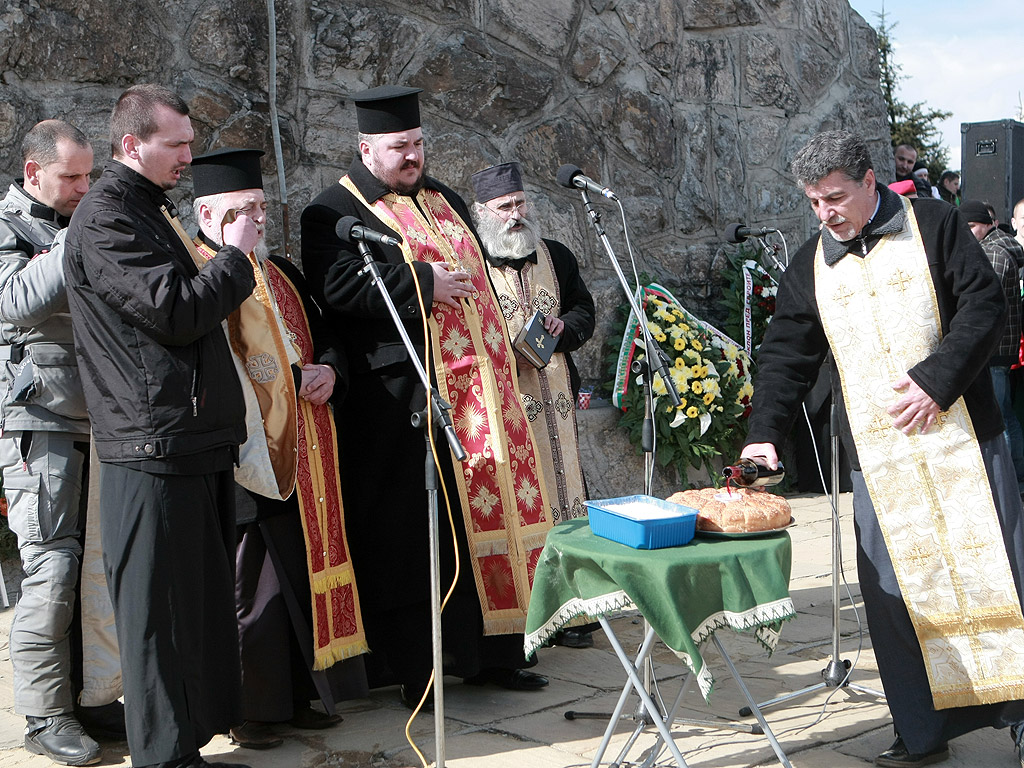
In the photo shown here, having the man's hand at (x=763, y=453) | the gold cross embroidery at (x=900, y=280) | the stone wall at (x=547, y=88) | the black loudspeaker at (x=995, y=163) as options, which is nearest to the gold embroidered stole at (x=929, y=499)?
the gold cross embroidery at (x=900, y=280)

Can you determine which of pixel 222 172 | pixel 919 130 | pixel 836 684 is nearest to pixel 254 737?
pixel 222 172

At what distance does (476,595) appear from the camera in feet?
13.9

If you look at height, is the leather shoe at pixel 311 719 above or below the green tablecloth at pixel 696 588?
below

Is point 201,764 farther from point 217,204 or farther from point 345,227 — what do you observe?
point 217,204

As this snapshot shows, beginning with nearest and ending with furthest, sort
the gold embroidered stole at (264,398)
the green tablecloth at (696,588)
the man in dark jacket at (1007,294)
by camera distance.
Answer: the green tablecloth at (696,588)
the gold embroidered stole at (264,398)
the man in dark jacket at (1007,294)

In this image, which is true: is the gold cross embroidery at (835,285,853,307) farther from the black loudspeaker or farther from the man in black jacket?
the black loudspeaker

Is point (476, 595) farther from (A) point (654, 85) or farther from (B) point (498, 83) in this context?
(A) point (654, 85)

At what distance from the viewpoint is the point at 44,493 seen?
3611 mm

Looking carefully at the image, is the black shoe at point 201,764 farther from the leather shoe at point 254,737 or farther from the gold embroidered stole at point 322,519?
the gold embroidered stole at point 322,519

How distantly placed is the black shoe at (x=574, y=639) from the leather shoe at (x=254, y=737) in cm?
143

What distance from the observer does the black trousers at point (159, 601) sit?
315cm

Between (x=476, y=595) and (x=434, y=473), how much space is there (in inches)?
50.3

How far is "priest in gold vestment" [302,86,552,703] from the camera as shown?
414 centimetres

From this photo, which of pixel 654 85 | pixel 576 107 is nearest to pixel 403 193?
pixel 576 107
